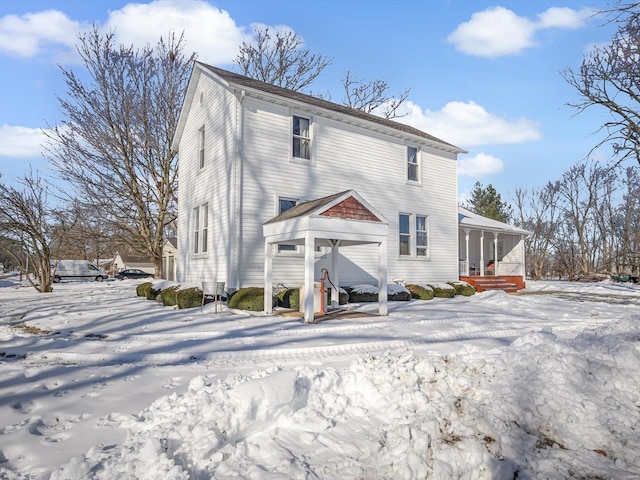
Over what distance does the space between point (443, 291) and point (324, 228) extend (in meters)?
8.36

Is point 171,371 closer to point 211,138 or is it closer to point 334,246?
point 334,246

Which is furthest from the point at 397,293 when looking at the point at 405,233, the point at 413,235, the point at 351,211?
the point at 351,211

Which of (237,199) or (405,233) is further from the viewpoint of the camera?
(405,233)

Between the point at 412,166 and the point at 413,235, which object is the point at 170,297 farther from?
the point at 412,166

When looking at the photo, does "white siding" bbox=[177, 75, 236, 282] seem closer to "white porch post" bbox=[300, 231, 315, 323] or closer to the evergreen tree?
"white porch post" bbox=[300, 231, 315, 323]

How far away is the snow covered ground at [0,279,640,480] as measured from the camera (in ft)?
10.2

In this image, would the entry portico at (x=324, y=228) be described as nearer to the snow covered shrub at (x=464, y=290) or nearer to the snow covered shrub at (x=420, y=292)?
the snow covered shrub at (x=420, y=292)

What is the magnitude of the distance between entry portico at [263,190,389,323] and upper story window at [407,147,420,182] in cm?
795

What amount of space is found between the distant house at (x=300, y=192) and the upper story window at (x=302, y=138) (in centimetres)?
4

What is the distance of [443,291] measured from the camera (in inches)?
653

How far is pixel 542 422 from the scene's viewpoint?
3.74 m

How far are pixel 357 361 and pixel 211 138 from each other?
486 inches

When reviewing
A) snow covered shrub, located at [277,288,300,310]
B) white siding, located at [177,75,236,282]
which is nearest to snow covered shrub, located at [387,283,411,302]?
snow covered shrub, located at [277,288,300,310]

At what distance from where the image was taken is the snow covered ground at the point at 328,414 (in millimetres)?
3094
